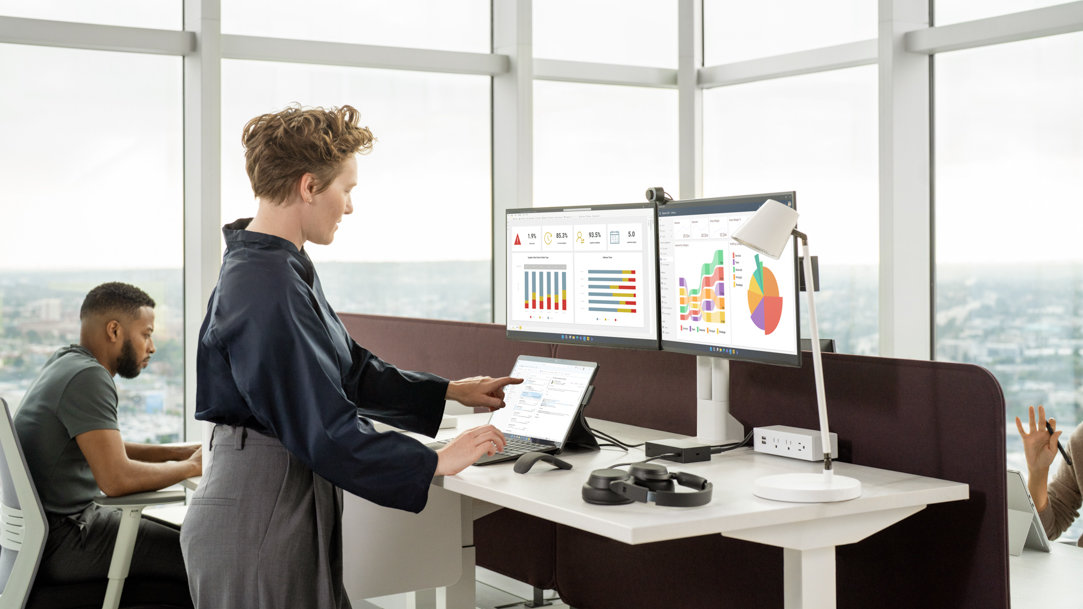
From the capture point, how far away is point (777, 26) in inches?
193

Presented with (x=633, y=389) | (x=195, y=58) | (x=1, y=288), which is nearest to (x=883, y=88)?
(x=633, y=389)

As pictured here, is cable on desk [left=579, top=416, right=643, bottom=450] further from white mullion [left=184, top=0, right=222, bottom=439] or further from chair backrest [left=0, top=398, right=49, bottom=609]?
white mullion [left=184, top=0, right=222, bottom=439]

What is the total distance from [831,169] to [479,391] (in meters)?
2.84

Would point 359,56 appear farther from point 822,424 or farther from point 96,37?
point 822,424

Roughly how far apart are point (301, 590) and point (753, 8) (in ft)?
13.0

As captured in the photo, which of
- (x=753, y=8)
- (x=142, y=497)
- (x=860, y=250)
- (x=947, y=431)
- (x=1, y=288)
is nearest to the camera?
(x=947, y=431)

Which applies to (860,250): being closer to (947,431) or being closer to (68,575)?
(947,431)

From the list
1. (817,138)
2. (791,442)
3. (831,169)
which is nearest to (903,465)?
(791,442)

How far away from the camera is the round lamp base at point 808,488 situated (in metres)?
1.81

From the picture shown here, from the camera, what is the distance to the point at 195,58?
173 inches

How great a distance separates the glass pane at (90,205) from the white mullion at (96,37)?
0.08m

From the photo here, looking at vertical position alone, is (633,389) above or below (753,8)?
below

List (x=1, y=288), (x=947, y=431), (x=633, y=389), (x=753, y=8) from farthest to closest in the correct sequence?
(x=753, y=8) < (x=1, y=288) < (x=633, y=389) < (x=947, y=431)

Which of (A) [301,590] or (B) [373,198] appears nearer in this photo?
(A) [301,590]
